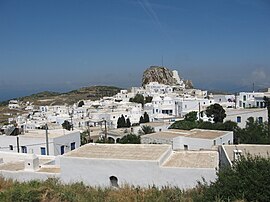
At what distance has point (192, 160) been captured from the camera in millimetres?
12258

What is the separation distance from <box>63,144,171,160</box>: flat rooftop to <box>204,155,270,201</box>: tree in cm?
471

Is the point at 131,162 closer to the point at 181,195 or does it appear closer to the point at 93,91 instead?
the point at 181,195

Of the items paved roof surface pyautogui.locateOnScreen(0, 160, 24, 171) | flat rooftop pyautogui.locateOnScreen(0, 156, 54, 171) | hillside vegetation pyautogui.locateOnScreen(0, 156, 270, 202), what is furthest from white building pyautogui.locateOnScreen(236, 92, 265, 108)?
hillside vegetation pyautogui.locateOnScreen(0, 156, 270, 202)

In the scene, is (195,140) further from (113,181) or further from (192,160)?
(113,181)

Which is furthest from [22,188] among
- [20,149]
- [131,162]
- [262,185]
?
[20,149]

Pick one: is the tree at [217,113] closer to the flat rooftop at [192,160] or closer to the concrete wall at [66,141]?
the concrete wall at [66,141]

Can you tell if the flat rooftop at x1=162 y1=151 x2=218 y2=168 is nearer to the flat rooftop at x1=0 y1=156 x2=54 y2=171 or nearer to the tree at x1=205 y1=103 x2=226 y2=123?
the flat rooftop at x1=0 y1=156 x2=54 y2=171

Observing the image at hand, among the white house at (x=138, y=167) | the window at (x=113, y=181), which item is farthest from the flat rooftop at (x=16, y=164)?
the window at (x=113, y=181)

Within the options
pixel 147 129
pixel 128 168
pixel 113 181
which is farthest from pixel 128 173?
pixel 147 129

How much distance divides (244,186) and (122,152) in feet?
22.7

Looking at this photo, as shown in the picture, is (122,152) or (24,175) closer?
(24,175)

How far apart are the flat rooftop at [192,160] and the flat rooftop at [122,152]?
448mm

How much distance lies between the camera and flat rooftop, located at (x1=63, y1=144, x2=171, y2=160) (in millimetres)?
12137

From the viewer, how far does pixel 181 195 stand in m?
7.44
